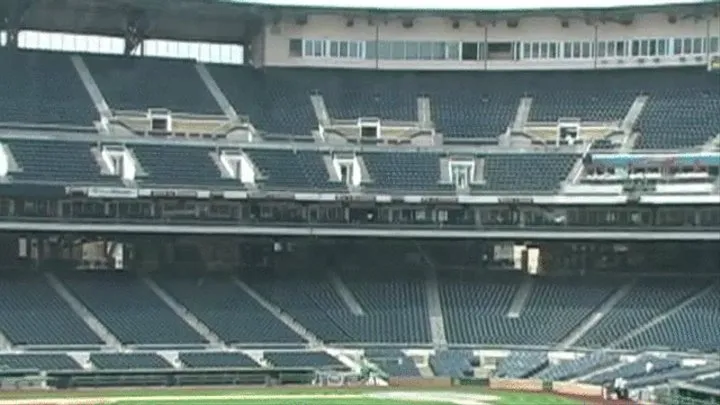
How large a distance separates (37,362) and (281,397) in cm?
1205

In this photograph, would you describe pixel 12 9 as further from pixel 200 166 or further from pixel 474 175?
pixel 474 175

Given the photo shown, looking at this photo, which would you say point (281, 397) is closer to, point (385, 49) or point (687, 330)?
point (687, 330)

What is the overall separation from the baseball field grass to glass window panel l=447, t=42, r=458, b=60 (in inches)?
1048

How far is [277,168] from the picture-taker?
72.2 metres

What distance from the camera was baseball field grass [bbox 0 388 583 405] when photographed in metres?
55.1

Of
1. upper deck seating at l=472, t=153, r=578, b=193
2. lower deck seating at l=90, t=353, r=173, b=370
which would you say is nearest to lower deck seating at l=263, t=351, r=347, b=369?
lower deck seating at l=90, t=353, r=173, b=370

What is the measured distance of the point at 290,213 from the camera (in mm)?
70562

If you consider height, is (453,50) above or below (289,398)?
above

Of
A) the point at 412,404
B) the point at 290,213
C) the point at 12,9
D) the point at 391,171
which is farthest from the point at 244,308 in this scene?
the point at 12,9

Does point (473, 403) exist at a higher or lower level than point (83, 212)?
lower

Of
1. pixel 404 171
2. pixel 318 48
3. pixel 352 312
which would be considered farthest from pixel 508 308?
pixel 318 48

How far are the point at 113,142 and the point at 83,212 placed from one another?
17.1 feet

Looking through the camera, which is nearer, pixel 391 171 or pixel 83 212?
pixel 83 212

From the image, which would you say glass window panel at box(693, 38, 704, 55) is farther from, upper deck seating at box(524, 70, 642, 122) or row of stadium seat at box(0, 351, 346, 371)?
row of stadium seat at box(0, 351, 346, 371)
